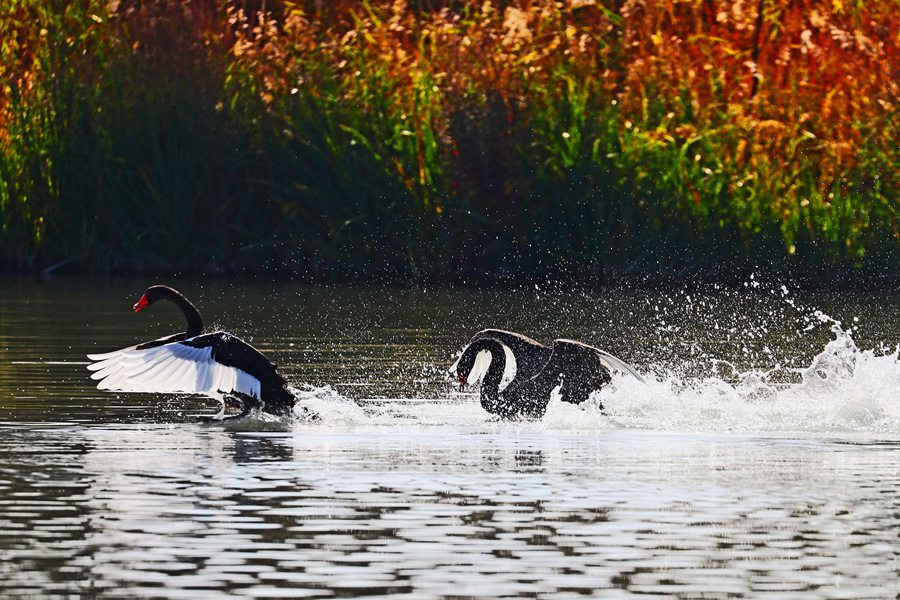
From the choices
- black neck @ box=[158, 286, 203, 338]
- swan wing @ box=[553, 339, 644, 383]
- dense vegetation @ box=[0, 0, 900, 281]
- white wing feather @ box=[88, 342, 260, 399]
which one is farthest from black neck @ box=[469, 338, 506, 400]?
dense vegetation @ box=[0, 0, 900, 281]

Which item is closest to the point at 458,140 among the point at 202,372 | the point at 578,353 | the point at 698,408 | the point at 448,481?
the point at 578,353

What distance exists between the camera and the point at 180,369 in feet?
37.9

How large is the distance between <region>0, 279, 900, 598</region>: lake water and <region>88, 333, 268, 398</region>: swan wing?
20 cm

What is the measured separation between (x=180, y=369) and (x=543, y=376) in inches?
77.3

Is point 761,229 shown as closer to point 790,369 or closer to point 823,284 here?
point 823,284

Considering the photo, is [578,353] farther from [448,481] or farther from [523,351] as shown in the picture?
[448,481]

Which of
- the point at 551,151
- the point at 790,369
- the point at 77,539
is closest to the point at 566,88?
the point at 551,151

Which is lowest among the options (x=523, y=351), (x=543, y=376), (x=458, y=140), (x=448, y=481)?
(x=448, y=481)

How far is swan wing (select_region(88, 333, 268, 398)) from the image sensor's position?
37.4ft

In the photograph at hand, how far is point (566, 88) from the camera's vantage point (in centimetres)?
2170

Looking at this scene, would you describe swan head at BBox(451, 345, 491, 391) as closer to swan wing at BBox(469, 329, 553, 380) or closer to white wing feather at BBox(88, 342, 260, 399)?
swan wing at BBox(469, 329, 553, 380)

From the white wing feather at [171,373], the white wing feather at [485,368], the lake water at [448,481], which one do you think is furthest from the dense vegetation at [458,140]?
the white wing feather at [171,373]

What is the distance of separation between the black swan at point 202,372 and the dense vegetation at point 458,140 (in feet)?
32.4

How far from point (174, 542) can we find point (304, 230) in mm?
14832
